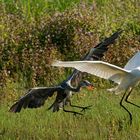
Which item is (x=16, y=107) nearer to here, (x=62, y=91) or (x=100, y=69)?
(x=62, y=91)

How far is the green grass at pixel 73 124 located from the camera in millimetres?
7051

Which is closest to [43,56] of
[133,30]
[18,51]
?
[18,51]

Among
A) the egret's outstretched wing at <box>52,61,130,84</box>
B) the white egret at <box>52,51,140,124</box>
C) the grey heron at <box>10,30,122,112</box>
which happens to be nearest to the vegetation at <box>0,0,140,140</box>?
the grey heron at <box>10,30,122,112</box>

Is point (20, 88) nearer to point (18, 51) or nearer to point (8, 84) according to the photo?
point (8, 84)

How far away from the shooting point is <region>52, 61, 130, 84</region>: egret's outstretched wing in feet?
21.5

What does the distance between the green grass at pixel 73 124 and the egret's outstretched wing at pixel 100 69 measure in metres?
0.46

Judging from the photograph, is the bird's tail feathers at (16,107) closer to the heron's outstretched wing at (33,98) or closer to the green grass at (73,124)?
the heron's outstretched wing at (33,98)

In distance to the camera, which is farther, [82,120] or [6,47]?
[6,47]

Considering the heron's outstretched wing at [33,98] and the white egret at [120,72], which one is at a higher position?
the white egret at [120,72]

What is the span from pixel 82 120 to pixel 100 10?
4.05 m

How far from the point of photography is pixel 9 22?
10.4 metres

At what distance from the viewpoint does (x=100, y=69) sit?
6.98 metres

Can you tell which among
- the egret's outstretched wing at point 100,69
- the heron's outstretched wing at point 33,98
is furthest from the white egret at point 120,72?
the heron's outstretched wing at point 33,98

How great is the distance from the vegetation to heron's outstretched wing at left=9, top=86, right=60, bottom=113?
0.23 meters
